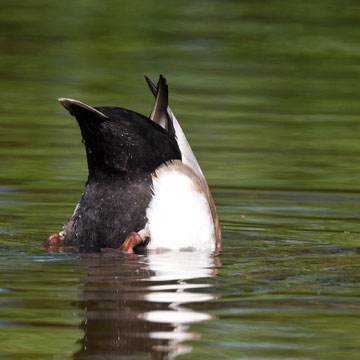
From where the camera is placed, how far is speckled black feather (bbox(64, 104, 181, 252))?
6668 mm

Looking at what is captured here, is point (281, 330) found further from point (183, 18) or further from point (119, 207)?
point (183, 18)

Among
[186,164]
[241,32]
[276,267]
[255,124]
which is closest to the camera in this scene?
[276,267]

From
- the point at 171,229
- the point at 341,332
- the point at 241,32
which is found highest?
the point at 241,32

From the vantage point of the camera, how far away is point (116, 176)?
22.4 feet

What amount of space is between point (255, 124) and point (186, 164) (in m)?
4.61

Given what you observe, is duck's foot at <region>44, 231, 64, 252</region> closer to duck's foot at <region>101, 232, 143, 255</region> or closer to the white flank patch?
duck's foot at <region>101, 232, 143, 255</region>

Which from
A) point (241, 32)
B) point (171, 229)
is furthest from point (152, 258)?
point (241, 32)

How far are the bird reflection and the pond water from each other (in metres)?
0.01

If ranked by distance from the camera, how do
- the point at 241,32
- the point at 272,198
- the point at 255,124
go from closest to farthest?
the point at 272,198
the point at 255,124
the point at 241,32

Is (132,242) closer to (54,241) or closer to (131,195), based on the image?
(131,195)

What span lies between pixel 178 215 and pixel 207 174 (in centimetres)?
306

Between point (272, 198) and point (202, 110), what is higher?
point (202, 110)

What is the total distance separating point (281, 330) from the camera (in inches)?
197

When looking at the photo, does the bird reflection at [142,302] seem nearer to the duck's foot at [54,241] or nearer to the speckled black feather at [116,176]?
the speckled black feather at [116,176]
